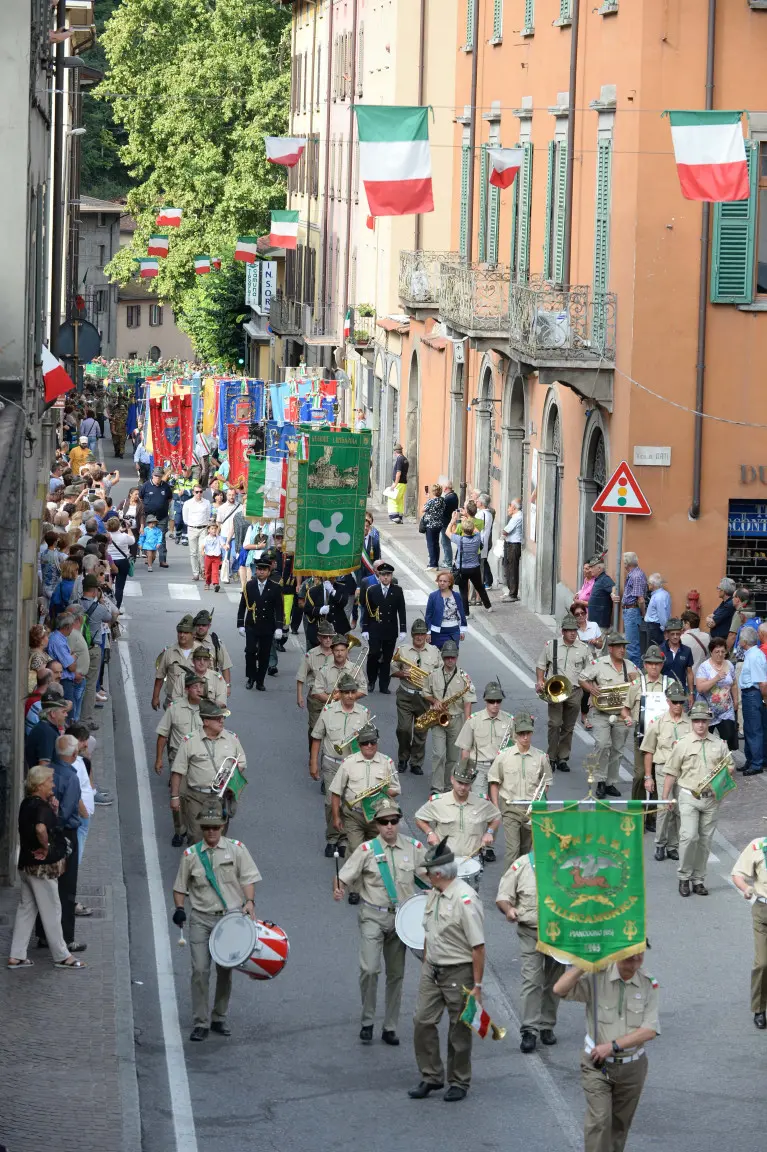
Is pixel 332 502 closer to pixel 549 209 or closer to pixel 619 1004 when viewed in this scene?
pixel 549 209

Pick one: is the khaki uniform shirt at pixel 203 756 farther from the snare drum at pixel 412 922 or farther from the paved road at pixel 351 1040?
the snare drum at pixel 412 922

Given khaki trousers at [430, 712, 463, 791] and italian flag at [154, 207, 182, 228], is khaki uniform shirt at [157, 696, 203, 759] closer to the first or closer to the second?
khaki trousers at [430, 712, 463, 791]

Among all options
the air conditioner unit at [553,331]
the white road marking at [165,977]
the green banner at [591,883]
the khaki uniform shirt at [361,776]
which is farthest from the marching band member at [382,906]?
the air conditioner unit at [553,331]

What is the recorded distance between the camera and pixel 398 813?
14047 mm

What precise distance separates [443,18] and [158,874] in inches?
1180

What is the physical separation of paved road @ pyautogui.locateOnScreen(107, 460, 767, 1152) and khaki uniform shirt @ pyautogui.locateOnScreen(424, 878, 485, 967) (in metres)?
0.91

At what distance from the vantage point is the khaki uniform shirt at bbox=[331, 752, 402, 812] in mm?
16828

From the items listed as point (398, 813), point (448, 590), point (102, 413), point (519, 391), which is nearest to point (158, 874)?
point (398, 813)

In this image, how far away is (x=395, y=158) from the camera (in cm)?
2458

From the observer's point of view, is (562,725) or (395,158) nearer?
(562,725)

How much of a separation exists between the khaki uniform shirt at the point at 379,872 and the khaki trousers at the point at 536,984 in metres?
0.81

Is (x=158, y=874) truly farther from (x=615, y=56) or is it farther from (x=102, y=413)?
(x=102, y=413)

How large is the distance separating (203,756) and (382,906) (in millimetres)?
3848

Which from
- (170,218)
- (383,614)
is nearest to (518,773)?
(383,614)
